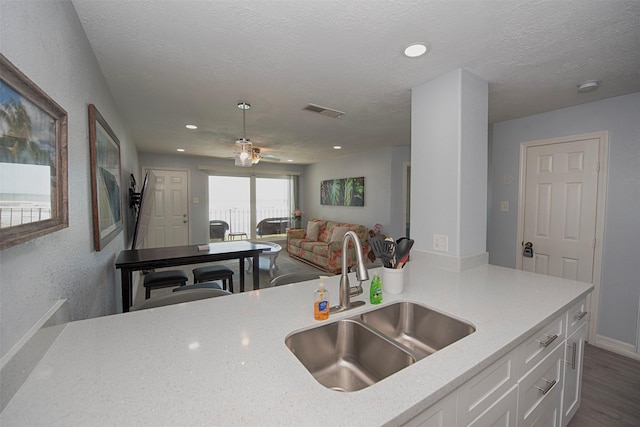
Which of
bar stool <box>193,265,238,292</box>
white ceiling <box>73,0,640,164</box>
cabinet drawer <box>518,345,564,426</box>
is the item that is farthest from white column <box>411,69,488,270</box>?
bar stool <box>193,265,238,292</box>

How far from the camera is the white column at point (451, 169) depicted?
1.88 m

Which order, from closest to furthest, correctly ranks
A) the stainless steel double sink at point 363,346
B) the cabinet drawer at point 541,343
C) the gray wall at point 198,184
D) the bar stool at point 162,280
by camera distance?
the stainless steel double sink at point 363,346, the cabinet drawer at point 541,343, the bar stool at point 162,280, the gray wall at point 198,184

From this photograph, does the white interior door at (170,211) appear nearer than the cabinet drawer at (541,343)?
No

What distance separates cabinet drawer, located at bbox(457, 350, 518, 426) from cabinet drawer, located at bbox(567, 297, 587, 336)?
0.63 metres

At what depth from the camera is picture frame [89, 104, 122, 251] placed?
60.1 inches

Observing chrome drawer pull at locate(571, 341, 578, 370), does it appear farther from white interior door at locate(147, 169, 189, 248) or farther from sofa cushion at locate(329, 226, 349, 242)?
white interior door at locate(147, 169, 189, 248)

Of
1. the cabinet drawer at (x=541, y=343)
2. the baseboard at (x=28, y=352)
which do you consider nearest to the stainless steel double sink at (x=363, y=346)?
the cabinet drawer at (x=541, y=343)

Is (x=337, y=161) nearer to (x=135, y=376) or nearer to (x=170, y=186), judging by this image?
(x=170, y=186)

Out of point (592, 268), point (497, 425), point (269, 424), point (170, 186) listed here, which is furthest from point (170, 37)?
point (170, 186)

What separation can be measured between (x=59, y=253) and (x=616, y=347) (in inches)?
162

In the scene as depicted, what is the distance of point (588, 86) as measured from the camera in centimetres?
210

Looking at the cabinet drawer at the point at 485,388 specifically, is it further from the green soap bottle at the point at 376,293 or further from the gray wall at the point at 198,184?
the gray wall at the point at 198,184

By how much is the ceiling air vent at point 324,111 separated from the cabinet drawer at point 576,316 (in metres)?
2.44

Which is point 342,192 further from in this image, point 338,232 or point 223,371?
point 223,371
